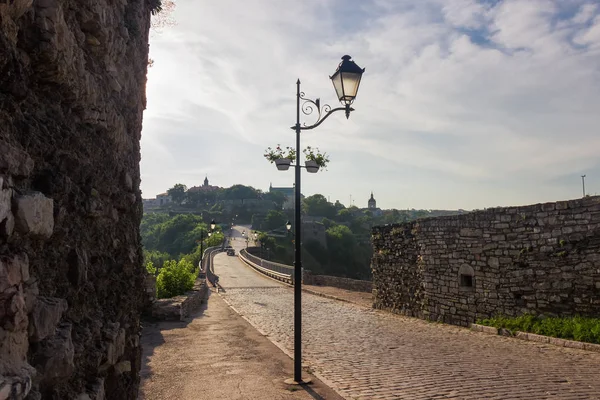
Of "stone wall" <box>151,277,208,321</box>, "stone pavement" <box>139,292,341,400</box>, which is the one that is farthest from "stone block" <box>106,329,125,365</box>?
"stone wall" <box>151,277,208,321</box>

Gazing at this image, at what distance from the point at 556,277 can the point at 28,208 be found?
10.6 meters

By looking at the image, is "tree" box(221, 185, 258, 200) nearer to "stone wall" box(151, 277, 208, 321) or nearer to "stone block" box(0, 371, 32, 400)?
"stone wall" box(151, 277, 208, 321)

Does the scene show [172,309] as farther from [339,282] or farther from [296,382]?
[339,282]

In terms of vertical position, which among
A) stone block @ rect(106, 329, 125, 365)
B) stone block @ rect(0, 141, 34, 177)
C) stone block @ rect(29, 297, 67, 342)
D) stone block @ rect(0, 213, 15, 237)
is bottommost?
stone block @ rect(106, 329, 125, 365)

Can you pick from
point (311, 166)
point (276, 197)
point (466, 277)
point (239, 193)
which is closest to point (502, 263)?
point (466, 277)

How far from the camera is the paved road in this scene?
19.9ft

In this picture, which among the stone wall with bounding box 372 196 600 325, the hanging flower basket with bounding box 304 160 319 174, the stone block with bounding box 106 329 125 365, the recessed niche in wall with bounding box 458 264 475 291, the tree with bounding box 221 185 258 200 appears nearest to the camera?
the stone block with bounding box 106 329 125 365

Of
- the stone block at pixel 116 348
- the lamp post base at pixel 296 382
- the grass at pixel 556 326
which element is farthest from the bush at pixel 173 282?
the stone block at pixel 116 348

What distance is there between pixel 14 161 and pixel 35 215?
24cm

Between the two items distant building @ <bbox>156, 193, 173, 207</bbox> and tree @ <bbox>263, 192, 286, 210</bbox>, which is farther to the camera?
distant building @ <bbox>156, 193, 173, 207</bbox>

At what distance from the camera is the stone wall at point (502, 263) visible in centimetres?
938

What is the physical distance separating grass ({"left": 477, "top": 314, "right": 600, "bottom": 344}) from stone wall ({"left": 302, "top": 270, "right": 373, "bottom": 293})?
14008 mm

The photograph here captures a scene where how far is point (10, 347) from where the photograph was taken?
170 centimetres

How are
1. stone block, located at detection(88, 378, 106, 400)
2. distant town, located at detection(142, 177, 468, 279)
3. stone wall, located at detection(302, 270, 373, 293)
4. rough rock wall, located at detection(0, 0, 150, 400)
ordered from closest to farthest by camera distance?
rough rock wall, located at detection(0, 0, 150, 400) → stone block, located at detection(88, 378, 106, 400) → stone wall, located at detection(302, 270, 373, 293) → distant town, located at detection(142, 177, 468, 279)
